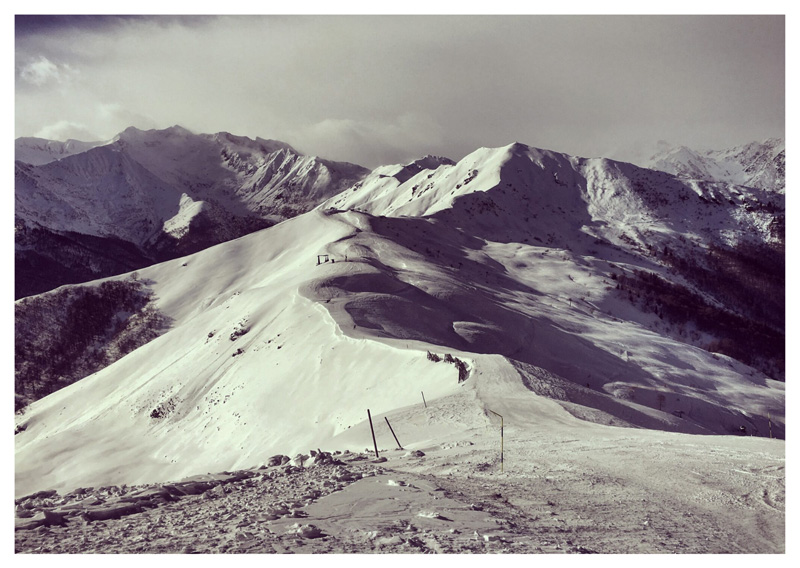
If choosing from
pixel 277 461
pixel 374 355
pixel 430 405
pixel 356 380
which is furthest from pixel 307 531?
pixel 374 355

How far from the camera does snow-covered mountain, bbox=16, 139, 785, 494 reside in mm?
36094

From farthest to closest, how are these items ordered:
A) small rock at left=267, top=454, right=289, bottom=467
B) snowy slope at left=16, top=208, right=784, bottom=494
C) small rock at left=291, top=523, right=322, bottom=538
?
snowy slope at left=16, top=208, right=784, bottom=494, small rock at left=267, top=454, right=289, bottom=467, small rock at left=291, top=523, right=322, bottom=538

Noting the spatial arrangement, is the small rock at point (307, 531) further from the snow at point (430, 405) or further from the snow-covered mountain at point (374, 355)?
the snow-covered mountain at point (374, 355)

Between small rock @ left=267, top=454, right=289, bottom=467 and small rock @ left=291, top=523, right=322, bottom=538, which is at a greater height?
small rock @ left=291, top=523, right=322, bottom=538

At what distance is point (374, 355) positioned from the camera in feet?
137

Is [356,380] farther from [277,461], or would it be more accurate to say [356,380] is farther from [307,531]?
[307,531]

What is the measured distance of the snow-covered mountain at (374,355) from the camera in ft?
118

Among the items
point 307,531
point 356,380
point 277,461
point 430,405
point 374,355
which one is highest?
point 374,355

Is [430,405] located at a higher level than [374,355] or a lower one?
lower

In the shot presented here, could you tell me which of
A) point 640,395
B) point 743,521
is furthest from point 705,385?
point 743,521

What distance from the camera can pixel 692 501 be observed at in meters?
16.5

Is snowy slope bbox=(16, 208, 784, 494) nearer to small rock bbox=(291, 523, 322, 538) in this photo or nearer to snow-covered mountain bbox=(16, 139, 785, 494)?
snow-covered mountain bbox=(16, 139, 785, 494)

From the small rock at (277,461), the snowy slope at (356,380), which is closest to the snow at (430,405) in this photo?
the snowy slope at (356,380)

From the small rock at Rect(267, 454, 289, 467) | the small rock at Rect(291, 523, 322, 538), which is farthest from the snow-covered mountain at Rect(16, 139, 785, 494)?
the small rock at Rect(291, 523, 322, 538)
